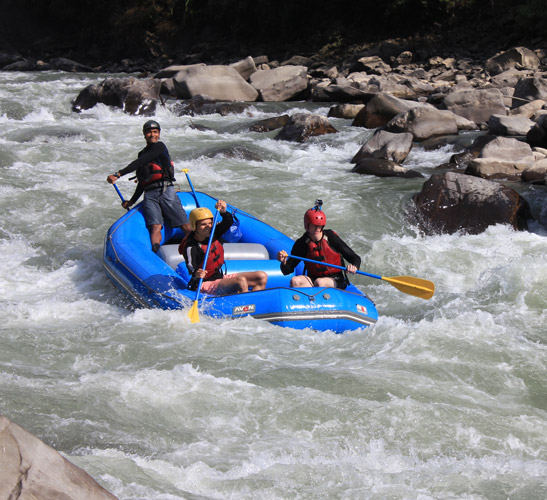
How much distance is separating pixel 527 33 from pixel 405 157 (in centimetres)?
1204

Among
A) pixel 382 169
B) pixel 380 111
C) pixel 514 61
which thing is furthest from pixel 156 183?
pixel 514 61

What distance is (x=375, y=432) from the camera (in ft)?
11.8

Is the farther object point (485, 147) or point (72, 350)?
point (485, 147)

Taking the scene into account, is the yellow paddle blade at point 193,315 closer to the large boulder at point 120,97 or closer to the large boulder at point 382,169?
the large boulder at point 382,169

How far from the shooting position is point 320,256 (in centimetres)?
533

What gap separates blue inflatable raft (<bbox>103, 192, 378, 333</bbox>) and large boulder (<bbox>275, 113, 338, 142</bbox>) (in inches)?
204

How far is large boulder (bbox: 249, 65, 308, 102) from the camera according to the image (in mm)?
15836

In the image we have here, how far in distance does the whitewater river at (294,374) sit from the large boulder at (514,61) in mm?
9758

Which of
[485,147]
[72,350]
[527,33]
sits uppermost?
[527,33]

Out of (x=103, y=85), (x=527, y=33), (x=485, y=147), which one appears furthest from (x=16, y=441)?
(x=527, y=33)

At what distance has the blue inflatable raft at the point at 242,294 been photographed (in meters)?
5.03

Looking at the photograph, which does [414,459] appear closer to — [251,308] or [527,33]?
[251,308]

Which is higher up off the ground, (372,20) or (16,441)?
(372,20)

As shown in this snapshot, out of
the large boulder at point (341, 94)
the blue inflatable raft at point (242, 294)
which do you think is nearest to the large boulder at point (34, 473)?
the blue inflatable raft at point (242, 294)
